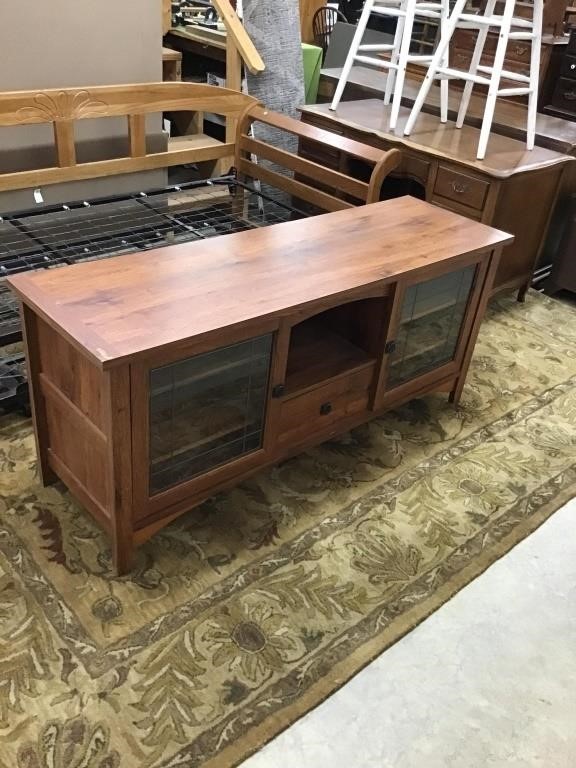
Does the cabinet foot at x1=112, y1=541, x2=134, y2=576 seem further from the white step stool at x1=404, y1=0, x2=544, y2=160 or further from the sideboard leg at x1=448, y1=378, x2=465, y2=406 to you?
the white step stool at x1=404, y1=0, x2=544, y2=160

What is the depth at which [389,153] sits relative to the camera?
7.43ft

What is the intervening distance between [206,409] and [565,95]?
10.7 feet

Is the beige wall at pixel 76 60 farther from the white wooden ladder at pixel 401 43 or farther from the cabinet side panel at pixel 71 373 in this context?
the cabinet side panel at pixel 71 373

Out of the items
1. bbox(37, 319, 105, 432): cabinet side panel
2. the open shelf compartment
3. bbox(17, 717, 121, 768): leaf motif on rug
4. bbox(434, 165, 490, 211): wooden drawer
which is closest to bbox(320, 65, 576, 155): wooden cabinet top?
bbox(434, 165, 490, 211): wooden drawer

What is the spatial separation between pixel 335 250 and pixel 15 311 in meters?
0.92

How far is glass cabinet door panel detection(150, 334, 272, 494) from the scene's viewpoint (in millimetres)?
1364

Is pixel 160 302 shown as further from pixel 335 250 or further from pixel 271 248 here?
pixel 335 250

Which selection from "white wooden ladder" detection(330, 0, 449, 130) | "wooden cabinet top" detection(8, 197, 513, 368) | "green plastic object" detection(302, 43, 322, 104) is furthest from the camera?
"green plastic object" detection(302, 43, 322, 104)

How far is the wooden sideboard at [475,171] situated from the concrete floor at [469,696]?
4.37 ft

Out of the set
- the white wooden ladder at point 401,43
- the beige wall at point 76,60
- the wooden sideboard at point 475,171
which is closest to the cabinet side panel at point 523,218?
the wooden sideboard at point 475,171

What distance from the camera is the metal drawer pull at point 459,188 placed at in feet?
7.95

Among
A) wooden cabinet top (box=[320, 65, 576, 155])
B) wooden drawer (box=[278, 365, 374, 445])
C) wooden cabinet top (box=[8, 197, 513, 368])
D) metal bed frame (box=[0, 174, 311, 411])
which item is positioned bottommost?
wooden drawer (box=[278, 365, 374, 445])

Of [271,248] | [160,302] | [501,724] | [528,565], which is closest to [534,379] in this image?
[528,565]

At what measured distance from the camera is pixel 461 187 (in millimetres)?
2434
